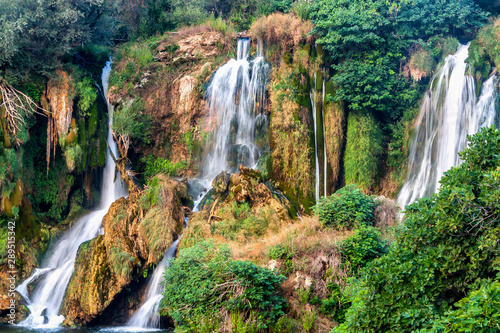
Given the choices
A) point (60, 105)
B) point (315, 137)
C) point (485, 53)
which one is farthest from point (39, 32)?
point (485, 53)

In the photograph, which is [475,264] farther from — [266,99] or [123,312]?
[266,99]

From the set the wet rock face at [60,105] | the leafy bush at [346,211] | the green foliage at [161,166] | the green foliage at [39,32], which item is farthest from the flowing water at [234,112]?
the leafy bush at [346,211]

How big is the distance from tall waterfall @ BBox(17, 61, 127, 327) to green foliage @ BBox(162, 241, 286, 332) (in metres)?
6.31

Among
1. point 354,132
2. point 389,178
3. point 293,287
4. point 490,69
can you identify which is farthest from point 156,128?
point 490,69

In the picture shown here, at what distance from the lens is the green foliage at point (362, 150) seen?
721 inches

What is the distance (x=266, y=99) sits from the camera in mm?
19281

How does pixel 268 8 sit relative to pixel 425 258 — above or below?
above

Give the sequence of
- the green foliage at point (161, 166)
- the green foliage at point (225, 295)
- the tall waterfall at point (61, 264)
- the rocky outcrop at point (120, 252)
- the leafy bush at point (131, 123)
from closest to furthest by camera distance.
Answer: the green foliage at point (225, 295) < the rocky outcrop at point (120, 252) < the tall waterfall at point (61, 264) < the leafy bush at point (131, 123) < the green foliage at point (161, 166)

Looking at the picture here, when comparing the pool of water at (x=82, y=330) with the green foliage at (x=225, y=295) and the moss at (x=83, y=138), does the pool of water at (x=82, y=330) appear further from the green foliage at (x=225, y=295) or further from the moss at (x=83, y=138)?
the moss at (x=83, y=138)

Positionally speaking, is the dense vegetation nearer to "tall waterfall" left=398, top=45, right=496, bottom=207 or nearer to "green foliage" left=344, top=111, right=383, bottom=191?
"green foliage" left=344, top=111, right=383, bottom=191

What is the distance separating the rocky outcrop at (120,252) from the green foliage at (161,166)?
4118 millimetres

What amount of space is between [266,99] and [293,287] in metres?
10.8

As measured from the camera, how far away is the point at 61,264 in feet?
51.1

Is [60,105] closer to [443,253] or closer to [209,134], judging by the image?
[209,134]
